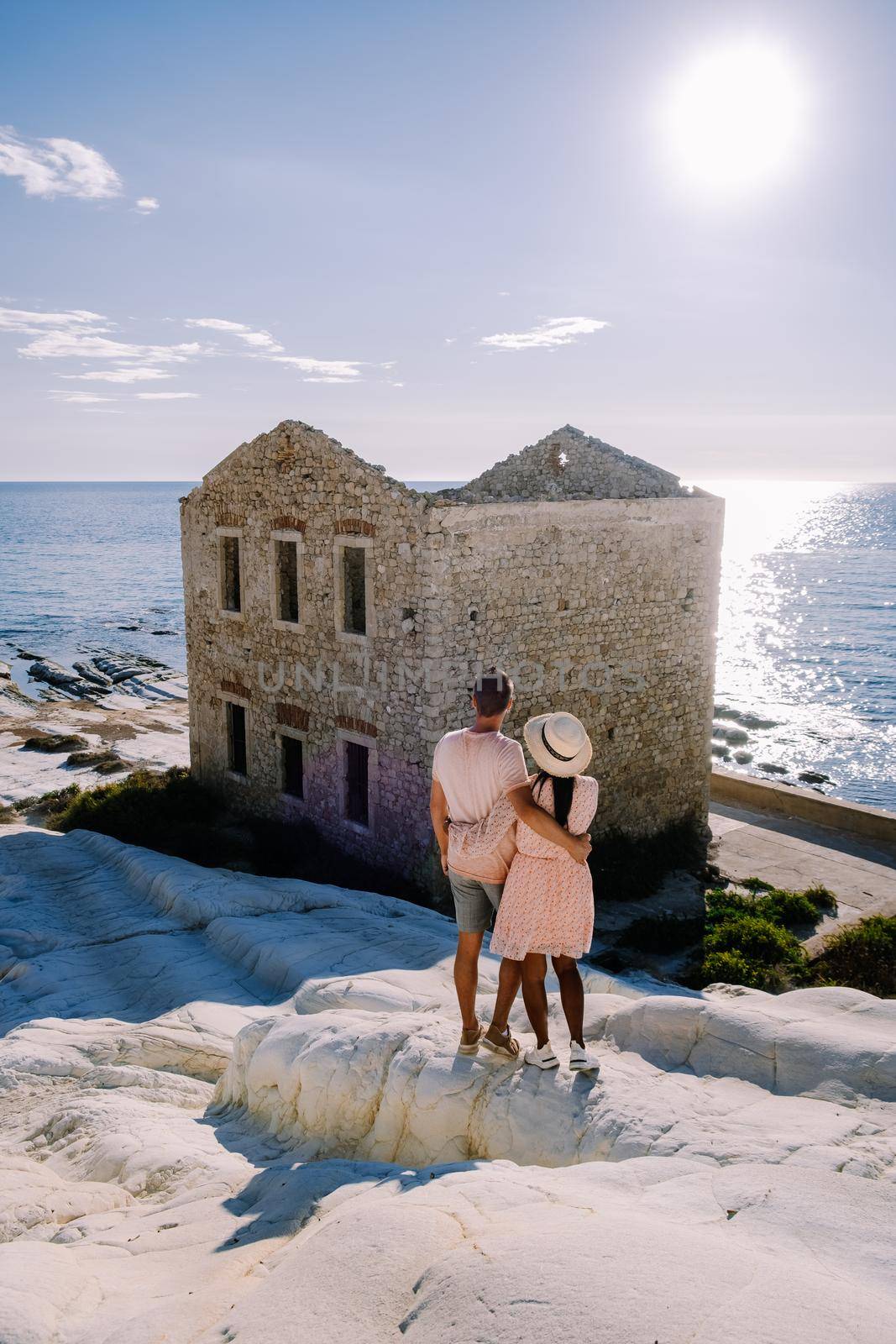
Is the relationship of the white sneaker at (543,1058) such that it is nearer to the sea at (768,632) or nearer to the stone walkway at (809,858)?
the stone walkway at (809,858)

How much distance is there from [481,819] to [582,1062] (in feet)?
4.83

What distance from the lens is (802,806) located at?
738 inches

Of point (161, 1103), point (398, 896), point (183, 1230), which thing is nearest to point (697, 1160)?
point (183, 1230)

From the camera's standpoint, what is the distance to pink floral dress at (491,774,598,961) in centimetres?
546

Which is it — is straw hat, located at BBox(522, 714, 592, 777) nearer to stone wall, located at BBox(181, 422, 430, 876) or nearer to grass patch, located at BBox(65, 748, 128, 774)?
stone wall, located at BBox(181, 422, 430, 876)

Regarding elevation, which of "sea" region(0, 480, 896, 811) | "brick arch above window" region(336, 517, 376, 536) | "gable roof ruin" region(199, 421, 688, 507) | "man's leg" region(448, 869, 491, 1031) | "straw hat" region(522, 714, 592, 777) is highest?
"gable roof ruin" region(199, 421, 688, 507)

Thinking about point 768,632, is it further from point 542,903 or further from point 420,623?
point 542,903

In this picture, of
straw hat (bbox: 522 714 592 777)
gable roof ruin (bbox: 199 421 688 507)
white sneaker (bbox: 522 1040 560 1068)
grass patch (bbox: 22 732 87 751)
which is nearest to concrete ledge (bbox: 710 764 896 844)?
gable roof ruin (bbox: 199 421 688 507)

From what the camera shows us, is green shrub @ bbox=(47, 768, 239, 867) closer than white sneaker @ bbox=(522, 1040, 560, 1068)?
No

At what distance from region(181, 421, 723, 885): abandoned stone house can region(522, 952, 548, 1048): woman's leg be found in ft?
24.9

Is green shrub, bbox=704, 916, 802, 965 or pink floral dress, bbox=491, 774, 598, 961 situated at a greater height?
pink floral dress, bbox=491, 774, 598, 961

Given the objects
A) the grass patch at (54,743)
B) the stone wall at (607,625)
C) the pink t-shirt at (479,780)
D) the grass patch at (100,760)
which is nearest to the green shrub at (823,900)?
the stone wall at (607,625)

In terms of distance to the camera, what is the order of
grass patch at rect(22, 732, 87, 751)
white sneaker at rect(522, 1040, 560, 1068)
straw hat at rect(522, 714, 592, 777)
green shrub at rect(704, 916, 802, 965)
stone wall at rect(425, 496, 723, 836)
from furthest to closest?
grass patch at rect(22, 732, 87, 751), stone wall at rect(425, 496, 723, 836), green shrub at rect(704, 916, 802, 965), white sneaker at rect(522, 1040, 560, 1068), straw hat at rect(522, 714, 592, 777)

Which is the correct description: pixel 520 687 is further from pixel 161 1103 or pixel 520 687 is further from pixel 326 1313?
pixel 326 1313
